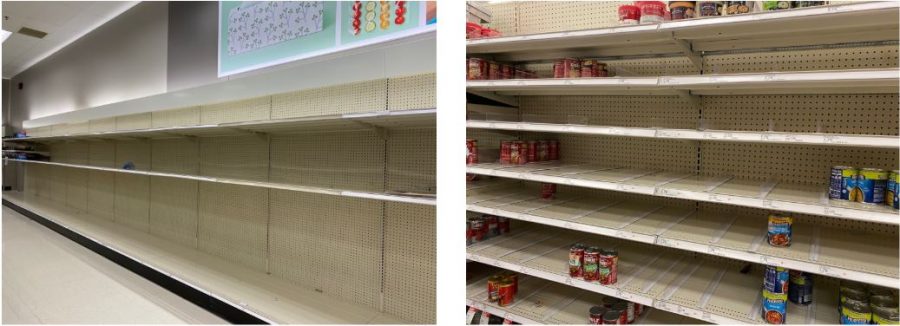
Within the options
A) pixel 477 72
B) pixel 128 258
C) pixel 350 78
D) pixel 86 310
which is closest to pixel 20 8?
pixel 128 258

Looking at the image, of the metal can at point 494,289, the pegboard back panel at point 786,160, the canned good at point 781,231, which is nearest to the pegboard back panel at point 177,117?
the metal can at point 494,289

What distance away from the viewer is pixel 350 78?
3010 mm

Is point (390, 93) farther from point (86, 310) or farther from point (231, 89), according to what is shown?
point (86, 310)

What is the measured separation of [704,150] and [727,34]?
0.72 meters

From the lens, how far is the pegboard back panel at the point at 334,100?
9.52 feet

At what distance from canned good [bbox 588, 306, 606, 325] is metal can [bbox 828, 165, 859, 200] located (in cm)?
112

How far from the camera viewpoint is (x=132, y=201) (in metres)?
6.13

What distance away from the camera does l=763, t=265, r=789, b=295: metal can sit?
191 centimetres

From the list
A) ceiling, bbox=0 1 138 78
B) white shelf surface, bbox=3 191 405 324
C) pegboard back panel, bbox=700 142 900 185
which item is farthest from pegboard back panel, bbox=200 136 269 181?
pegboard back panel, bbox=700 142 900 185

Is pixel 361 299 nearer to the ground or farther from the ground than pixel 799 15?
nearer to the ground

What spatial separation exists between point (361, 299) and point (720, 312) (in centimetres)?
203

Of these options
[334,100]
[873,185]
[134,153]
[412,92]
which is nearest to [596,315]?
[873,185]

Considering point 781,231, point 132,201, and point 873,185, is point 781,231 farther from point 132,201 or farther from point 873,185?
point 132,201

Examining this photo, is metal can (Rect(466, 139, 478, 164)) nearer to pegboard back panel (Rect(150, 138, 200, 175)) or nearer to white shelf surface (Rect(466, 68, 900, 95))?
white shelf surface (Rect(466, 68, 900, 95))
